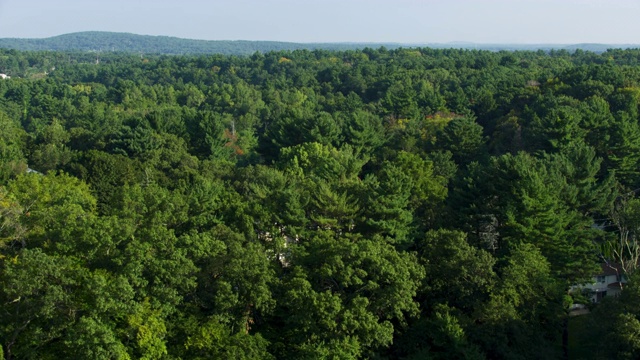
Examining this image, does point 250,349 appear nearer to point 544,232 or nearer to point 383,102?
point 544,232

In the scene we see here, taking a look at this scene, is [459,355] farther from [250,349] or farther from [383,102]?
[383,102]

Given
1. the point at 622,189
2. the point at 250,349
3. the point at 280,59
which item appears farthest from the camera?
the point at 280,59

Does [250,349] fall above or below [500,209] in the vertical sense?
below

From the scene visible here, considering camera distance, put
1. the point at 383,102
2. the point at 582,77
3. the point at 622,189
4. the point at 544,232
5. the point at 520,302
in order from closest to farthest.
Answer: the point at 520,302
the point at 544,232
the point at 622,189
the point at 582,77
the point at 383,102

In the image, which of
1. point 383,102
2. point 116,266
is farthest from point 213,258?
point 383,102

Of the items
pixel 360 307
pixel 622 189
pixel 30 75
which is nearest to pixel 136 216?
pixel 360 307

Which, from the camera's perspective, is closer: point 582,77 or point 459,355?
point 459,355
